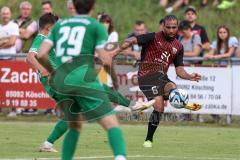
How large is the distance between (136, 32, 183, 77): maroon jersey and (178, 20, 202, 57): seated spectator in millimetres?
5025

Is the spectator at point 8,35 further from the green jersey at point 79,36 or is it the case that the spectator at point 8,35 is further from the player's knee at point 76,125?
the green jersey at point 79,36

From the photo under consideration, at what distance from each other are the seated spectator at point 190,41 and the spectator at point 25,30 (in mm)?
3794

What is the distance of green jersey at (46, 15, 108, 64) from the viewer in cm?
1060

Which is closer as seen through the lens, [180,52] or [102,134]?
[180,52]

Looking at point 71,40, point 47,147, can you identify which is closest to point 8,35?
point 47,147

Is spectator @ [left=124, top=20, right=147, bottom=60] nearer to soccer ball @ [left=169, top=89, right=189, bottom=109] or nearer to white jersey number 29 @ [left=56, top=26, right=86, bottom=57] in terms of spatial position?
soccer ball @ [left=169, top=89, right=189, bottom=109]

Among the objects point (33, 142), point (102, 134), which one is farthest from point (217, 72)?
point (33, 142)

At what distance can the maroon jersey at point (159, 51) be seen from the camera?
16188mm

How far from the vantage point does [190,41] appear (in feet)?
70.6

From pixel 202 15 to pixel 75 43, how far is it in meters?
18.6

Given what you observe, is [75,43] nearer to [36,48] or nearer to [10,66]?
[36,48]

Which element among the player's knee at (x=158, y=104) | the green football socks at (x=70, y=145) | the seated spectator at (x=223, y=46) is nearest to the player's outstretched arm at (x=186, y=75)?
the player's knee at (x=158, y=104)

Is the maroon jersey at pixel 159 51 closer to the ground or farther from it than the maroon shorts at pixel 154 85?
farther from it

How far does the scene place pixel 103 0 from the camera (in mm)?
30594
